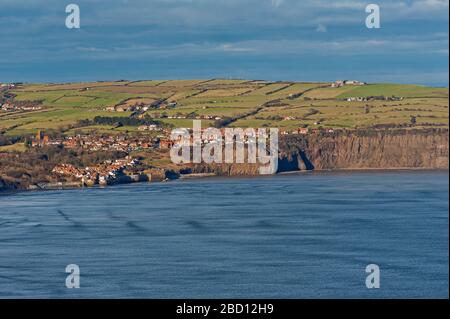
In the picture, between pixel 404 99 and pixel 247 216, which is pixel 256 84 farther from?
pixel 247 216

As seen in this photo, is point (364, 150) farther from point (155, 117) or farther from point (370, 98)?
point (155, 117)

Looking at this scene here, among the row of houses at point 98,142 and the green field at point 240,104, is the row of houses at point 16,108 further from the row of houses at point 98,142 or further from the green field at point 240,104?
the row of houses at point 98,142

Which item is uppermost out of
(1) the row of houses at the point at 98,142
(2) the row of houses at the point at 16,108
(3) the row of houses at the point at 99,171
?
Result: (2) the row of houses at the point at 16,108

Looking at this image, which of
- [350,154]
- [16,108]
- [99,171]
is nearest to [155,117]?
[16,108]

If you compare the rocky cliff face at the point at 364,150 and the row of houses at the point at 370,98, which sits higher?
the row of houses at the point at 370,98

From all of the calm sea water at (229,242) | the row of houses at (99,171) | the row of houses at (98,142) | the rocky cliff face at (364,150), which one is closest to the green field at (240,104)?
the rocky cliff face at (364,150)
